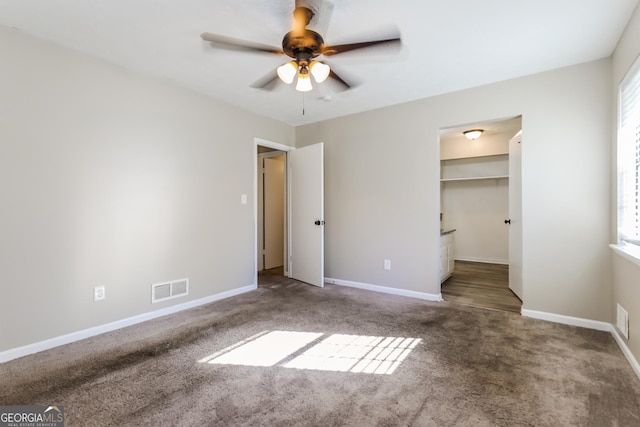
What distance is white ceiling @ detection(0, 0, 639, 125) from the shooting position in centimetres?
202

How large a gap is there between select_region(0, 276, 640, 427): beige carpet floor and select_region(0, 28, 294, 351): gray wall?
0.44 m

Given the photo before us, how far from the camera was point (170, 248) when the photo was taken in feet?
10.6

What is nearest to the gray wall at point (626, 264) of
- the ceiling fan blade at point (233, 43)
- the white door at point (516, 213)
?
the white door at point (516, 213)

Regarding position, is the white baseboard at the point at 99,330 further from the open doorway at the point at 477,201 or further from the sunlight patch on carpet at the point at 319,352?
the open doorway at the point at 477,201

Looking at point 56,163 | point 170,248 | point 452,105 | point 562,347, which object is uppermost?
point 452,105

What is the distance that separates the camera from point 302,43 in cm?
194

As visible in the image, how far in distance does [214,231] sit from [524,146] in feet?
11.3

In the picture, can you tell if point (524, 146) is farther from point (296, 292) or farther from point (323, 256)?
point (296, 292)

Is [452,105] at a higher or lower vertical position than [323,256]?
higher

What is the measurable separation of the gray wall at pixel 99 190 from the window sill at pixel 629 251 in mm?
3644

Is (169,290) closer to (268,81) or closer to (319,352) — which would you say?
(319,352)

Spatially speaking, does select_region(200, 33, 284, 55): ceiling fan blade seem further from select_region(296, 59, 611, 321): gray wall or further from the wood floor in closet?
the wood floor in closet

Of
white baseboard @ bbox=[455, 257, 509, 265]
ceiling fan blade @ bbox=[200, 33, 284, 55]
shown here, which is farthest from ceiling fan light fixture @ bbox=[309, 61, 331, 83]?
white baseboard @ bbox=[455, 257, 509, 265]

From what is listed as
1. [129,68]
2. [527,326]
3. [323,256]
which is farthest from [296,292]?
[129,68]
